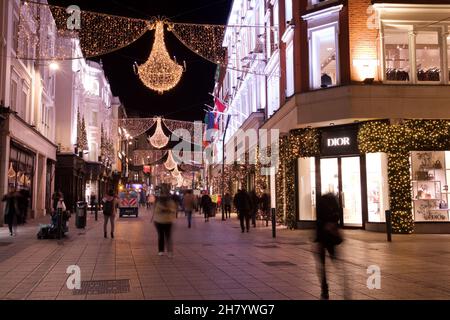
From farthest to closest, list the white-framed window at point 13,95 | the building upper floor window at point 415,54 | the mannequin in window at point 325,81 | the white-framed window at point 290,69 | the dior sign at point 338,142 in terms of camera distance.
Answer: the white-framed window at point 13,95 < the white-framed window at point 290,69 < the dior sign at point 338,142 < the mannequin in window at point 325,81 < the building upper floor window at point 415,54

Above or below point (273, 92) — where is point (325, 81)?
below

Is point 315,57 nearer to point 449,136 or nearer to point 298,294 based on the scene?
point 449,136

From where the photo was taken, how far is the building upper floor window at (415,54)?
20672 mm

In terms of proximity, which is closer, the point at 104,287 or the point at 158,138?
the point at 104,287

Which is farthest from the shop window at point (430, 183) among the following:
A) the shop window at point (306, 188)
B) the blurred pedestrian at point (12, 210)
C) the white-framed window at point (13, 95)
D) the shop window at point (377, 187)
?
the white-framed window at point (13, 95)

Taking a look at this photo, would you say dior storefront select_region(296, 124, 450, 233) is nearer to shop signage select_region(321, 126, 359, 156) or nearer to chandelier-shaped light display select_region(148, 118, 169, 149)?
shop signage select_region(321, 126, 359, 156)

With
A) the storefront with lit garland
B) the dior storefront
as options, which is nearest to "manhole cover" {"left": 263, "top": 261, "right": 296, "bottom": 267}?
the dior storefront

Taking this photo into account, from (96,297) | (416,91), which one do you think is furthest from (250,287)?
(416,91)

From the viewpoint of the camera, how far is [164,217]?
44.2ft

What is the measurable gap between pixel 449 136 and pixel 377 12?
5994 millimetres

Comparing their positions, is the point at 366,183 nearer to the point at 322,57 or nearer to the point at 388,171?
the point at 388,171

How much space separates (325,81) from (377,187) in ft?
16.8

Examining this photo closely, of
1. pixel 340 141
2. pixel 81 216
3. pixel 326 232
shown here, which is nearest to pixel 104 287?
pixel 326 232

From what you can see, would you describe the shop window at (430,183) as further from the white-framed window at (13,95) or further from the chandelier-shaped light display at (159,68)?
the white-framed window at (13,95)
